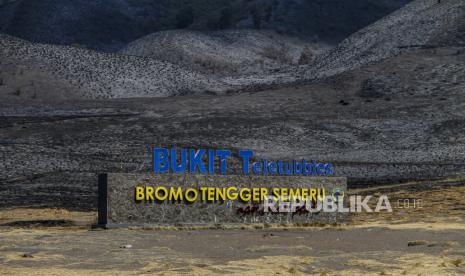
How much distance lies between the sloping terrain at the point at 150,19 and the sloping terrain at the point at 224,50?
9393mm

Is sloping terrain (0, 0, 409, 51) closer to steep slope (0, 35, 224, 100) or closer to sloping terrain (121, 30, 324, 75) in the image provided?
sloping terrain (121, 30, 324, 75)

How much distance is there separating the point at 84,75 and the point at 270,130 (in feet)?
91.4

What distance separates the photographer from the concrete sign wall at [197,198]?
32.5 metres

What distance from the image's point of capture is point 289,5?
144 m

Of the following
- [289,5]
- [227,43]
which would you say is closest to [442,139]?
[227,43]

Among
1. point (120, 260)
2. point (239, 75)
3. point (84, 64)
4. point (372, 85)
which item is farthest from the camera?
point (239, 75)

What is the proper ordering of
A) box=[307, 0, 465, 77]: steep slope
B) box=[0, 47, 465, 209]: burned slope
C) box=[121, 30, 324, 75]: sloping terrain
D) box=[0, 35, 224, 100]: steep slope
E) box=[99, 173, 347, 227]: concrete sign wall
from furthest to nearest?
1. box=[121, 30, 324, 75]: sloping terrain
2. box=[307, 0, 465, 77]: steep slope
3. box=[0, 35, 224, 100]: steep slope
4. box=[0, 47, 465, 209]: burned slope
5. box=[99, 173, 347, 227]: concrete sign wall

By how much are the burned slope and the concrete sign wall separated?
415 inches

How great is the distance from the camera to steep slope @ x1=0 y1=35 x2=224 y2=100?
8107 centimetres

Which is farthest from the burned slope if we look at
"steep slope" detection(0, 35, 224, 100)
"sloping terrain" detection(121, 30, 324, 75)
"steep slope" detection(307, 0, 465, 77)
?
"sloping terrain" detection(121, 30, 324, 75)

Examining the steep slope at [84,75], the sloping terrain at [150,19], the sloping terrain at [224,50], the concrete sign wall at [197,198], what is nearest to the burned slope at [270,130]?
the steep slope at [84,75]

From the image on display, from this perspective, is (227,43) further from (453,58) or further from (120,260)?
(120,260)

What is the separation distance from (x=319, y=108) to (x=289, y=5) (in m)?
72.8

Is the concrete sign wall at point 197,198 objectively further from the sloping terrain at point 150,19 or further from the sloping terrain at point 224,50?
the sloping terrain at point 150,19
